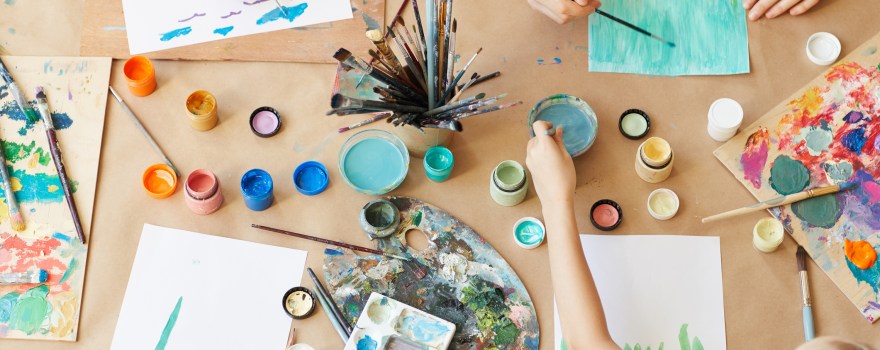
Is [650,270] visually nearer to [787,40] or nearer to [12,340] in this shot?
[787,40]

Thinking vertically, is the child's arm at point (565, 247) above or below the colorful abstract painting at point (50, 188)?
above

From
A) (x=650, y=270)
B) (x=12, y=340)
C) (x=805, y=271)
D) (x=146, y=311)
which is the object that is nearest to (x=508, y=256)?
(x=650, y=270)

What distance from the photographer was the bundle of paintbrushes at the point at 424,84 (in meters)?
1.50

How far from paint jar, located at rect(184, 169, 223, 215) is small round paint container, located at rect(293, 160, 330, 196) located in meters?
0.16

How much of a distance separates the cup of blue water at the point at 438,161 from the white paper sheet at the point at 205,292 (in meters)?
0.30

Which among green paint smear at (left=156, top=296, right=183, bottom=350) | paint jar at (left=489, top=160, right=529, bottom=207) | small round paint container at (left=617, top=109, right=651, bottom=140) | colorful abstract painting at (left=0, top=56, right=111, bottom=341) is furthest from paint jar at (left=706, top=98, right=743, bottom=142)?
colorful abstract painting at (left=0, top=56, right=111, bottom=341)

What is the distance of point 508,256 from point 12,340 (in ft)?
3.18

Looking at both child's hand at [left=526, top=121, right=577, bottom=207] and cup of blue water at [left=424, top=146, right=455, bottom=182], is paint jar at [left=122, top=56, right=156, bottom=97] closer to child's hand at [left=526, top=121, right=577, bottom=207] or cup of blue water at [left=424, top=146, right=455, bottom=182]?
cup of blue water at [left=424, top=146, right=455, bottom=182]

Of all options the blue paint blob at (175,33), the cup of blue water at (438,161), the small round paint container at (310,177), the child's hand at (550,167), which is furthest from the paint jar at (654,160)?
the blue paint blob at (175,33)

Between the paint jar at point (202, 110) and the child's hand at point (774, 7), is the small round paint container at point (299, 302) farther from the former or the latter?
the child's hand at point (774, 7)

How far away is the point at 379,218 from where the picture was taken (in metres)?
1.65

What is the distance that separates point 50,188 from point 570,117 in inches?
42.9

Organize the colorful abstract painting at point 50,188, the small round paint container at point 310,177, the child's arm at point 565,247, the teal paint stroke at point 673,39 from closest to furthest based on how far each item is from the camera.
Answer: the child's arm at point 565,247 → the colorful abstract painting at point 50,188 → the small round paint container at point 310,177 → the teal paint stroke at point 673,39

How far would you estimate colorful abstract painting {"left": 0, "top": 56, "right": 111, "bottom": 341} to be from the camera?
1.57m
